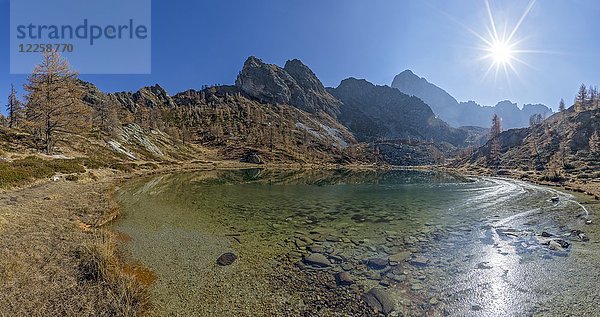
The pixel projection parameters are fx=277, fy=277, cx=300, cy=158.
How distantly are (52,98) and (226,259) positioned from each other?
195ft

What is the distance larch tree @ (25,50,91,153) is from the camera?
49875 mm

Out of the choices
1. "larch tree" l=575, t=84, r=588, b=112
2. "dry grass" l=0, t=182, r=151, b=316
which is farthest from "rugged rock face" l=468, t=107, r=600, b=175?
"dry grass" l=0, t=182, r=151, b=316

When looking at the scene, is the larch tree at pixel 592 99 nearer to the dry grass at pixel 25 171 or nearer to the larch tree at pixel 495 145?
the larch tree at pixel 495 145

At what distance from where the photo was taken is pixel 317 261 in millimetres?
13008

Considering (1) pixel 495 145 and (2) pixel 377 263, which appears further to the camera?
(1) pixel 495 145

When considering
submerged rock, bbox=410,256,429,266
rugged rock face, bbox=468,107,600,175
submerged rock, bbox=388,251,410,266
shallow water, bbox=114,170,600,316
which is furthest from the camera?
rugged rock face, bbox=468,107,600,175

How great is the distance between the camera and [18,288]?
303 inches

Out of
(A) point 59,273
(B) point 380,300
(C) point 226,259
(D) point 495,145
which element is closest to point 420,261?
(B) point 380,300

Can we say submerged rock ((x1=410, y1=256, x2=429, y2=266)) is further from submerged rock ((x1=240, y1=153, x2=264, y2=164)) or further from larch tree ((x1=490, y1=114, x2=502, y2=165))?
larch tree ((x1=490, y1=114, x2=502, y2=165))

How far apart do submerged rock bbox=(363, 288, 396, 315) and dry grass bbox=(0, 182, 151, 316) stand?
698cm

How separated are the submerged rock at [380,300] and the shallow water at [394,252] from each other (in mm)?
292

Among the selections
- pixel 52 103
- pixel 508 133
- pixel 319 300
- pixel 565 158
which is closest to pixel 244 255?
pixel 319 300

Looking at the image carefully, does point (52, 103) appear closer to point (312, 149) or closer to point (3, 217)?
point (3, 217)

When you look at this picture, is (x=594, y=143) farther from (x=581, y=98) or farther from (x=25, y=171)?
(x=25, y=171)
